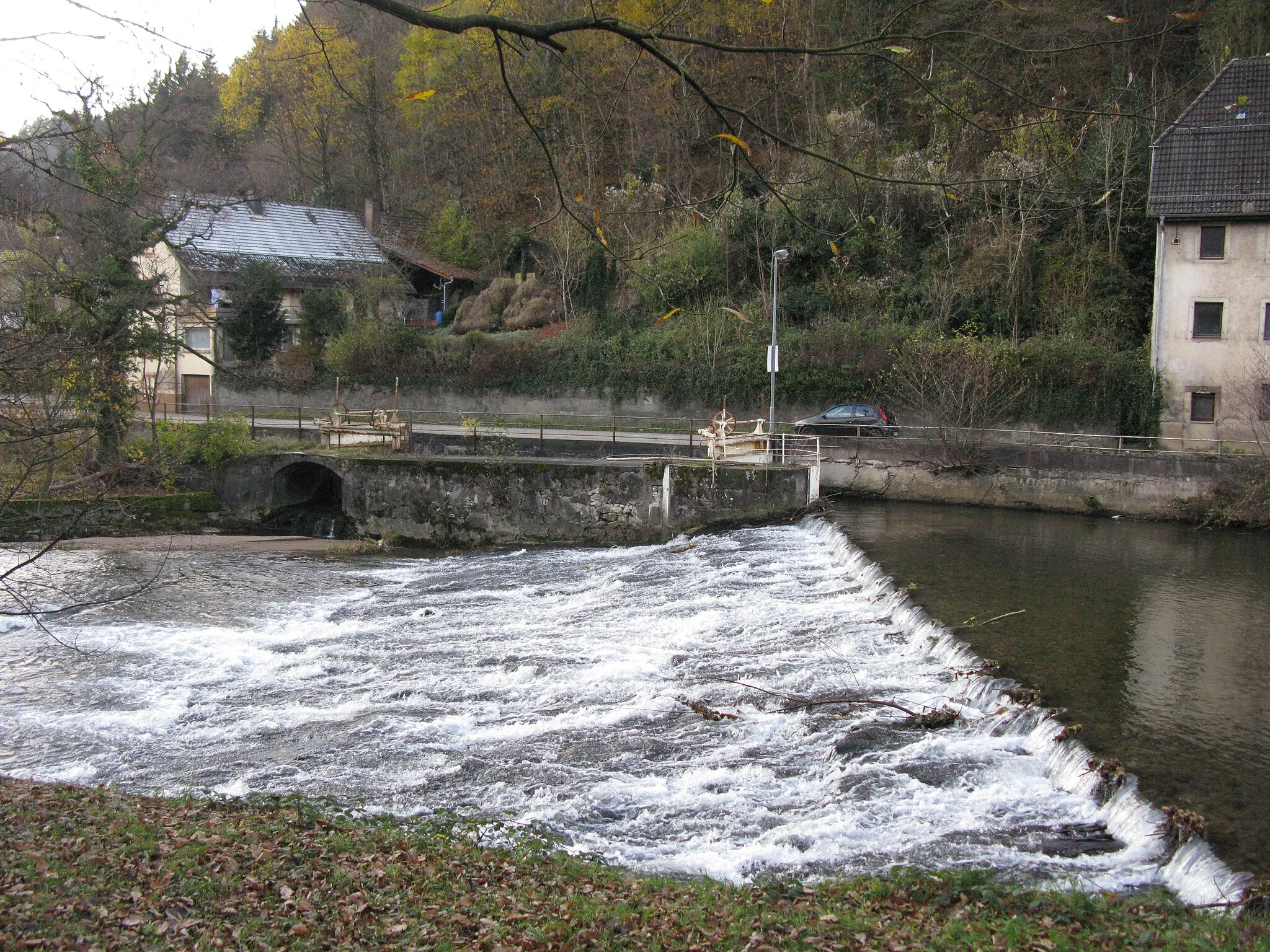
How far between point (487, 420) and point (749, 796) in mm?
27001

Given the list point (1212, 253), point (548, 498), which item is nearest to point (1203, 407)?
point (1212, 253)

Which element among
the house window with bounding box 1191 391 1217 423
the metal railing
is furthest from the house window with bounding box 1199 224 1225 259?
the metal railing

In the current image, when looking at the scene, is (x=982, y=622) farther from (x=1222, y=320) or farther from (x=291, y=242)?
(x=291, y=242)

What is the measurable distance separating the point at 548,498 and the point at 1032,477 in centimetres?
1235

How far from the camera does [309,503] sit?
2858 centimetres

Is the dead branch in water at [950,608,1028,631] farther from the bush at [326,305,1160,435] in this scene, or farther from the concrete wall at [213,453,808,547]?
the bush at [326,305,1160,435]

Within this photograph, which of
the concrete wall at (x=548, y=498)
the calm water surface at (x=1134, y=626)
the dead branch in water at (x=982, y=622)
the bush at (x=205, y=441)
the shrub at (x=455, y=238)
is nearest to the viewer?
the calm water surface at (x=1134, y=626)

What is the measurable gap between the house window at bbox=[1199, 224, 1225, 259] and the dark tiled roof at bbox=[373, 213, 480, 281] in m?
29.8

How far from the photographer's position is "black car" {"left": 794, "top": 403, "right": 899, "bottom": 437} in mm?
28625

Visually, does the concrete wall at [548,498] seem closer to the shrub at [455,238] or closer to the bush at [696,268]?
the bush at [696,268]

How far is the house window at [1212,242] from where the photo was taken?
28.9 meters

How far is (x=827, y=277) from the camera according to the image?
37.9 meters

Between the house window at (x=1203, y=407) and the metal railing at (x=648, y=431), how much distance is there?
0.84 m

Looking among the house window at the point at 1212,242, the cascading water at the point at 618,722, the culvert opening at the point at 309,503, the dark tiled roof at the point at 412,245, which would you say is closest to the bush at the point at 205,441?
the culvert opening at the point at 309,503
